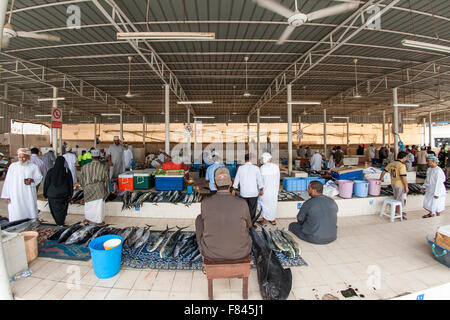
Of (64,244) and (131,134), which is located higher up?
(131,134)

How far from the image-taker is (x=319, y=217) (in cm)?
320

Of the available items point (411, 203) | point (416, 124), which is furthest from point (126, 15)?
point (416, 124)

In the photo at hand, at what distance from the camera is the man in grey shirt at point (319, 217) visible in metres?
3.18

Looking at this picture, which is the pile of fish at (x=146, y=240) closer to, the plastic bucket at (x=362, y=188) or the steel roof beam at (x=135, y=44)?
the steel roof beam at (x=135, y=44)

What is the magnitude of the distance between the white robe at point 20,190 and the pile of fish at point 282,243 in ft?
16.0

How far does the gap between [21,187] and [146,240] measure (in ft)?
9.97

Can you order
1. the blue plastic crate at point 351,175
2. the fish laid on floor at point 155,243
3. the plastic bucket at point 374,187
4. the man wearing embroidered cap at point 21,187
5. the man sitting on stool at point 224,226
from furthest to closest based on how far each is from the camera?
the blue plastic crate at point 351,175
the plastic bucket at point 374,187
the man wearing embroidered cap at point 21,187
the fish laid on floor at point 155,243
the man sitting on stool at point 224,226

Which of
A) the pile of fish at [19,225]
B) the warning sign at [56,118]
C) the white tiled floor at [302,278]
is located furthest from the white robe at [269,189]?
the warning sign at [56,118]

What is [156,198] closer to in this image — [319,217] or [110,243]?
[110,243]

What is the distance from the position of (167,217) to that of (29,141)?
20176 mm

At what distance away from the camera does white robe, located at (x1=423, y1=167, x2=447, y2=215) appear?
190 inches

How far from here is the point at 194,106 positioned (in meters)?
18.4

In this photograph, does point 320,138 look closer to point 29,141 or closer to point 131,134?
point 131,134

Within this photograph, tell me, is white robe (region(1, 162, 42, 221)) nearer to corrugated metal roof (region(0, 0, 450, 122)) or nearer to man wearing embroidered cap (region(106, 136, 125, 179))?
man wearing embroidered cap (region(106, 136, 125, 179))
